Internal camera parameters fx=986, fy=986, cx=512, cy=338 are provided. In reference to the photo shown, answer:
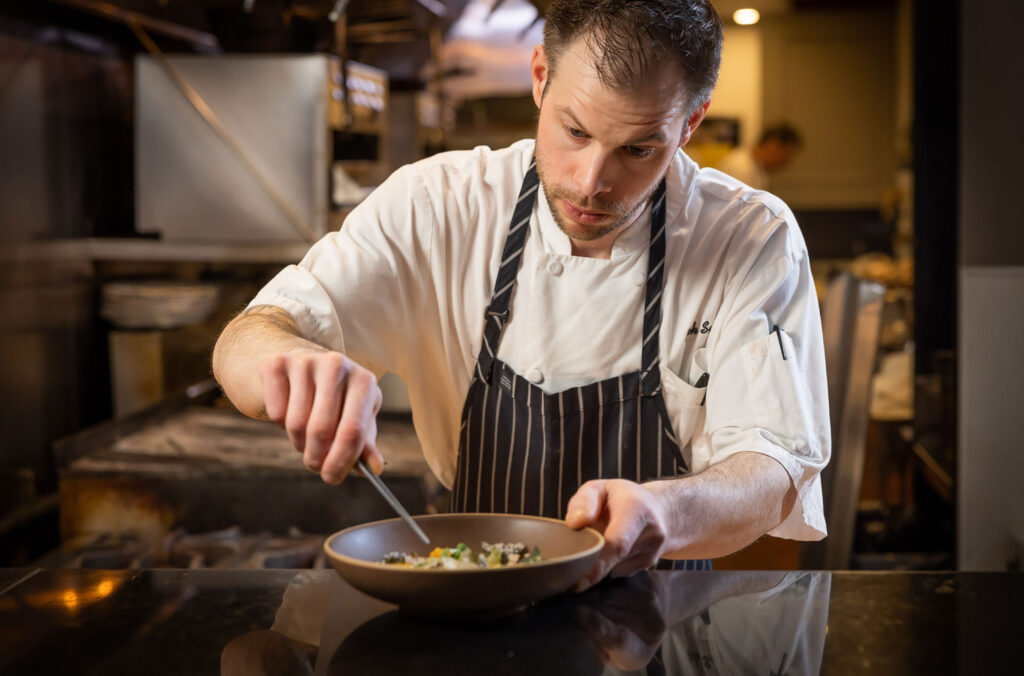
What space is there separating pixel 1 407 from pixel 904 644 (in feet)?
8.05

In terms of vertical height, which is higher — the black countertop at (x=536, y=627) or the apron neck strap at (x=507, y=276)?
the apron neck strap at (x=507, y=276)

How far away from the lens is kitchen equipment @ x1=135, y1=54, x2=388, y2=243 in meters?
3.06

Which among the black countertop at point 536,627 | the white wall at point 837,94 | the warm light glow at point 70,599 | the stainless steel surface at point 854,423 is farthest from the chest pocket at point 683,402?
the white wall at point 837,94

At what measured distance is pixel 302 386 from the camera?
39.9 inches

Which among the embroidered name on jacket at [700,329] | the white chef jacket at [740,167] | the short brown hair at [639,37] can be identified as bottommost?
the embroidered name on jacket at [700,329]

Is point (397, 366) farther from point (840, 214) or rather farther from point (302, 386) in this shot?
point (840, 214)

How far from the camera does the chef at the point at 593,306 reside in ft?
4.48

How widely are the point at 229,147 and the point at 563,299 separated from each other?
6.12 ft

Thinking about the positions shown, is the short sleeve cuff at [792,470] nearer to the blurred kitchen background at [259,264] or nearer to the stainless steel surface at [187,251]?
the blurred kitchen background at [259,264]

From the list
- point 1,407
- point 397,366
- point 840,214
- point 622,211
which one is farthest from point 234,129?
point 840,214

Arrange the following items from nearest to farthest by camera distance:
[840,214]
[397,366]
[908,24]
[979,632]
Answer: [979,632] → [397,366] → [908,24] → [840,214]

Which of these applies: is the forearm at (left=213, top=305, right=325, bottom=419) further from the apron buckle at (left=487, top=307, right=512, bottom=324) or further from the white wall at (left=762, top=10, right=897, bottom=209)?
the white wall at (left=762, top=10, right=897, bottom=209)

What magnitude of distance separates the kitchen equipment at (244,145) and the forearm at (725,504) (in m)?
2.04

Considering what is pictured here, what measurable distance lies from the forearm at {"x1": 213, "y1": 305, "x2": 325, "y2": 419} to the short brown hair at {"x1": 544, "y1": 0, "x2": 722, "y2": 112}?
0.55 meters
